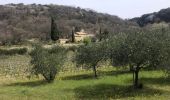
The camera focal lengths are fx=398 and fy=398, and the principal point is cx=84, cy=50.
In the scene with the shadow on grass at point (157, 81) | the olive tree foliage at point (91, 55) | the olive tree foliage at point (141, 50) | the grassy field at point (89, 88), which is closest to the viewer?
the grassy field at point (89, 88)

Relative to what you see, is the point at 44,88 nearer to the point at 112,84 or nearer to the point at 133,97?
the point at 112,84

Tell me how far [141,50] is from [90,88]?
691 cm

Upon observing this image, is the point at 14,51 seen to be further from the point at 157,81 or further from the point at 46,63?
the point at 157,81

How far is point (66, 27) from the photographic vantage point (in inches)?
6713

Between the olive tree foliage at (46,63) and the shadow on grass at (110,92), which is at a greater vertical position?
the olive tree foliage at (46,63)

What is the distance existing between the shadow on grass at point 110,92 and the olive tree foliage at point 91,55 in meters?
9.70

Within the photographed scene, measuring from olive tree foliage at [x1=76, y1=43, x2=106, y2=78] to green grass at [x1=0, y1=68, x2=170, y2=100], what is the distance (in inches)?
78.1

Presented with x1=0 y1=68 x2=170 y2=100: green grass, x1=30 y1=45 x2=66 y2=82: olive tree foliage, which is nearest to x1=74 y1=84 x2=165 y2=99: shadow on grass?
x1=0 y1=68 x2=170 y2=100: green grass

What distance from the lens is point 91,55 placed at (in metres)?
54.2

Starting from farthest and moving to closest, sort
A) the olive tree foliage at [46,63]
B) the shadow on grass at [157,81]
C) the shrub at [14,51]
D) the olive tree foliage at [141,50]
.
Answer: the shrub at [14,51], the olive tree foliage at [46,63], the shadow on grass at [157,81], the olive tree foliage at [141,50]

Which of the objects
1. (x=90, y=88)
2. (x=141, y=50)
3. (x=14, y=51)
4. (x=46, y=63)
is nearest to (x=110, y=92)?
(x=90, y=88)

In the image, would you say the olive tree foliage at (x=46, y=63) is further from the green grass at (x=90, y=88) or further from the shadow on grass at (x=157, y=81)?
the shadow on grass at (x=157, y=81)

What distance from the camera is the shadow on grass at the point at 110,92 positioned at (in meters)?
37.8

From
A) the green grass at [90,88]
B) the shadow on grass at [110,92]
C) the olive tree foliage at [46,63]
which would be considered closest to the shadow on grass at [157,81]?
the green grass at [90,88]
